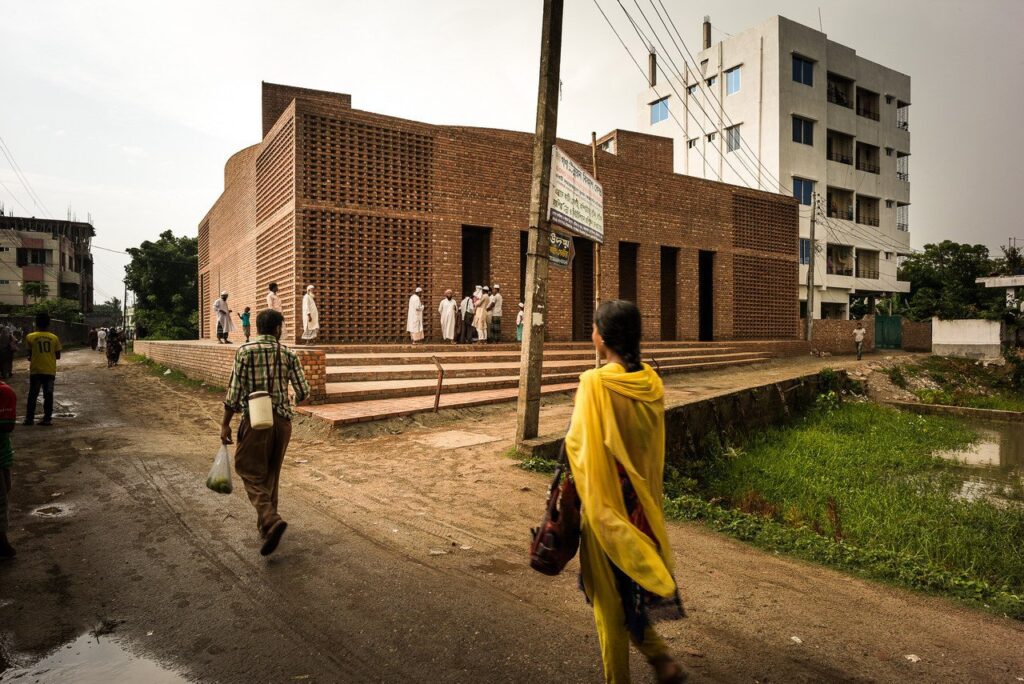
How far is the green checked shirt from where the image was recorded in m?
3.89

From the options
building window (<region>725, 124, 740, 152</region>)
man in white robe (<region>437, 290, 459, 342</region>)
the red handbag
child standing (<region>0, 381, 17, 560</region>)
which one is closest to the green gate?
building window (<region>725, 124, 740, 152</region>)

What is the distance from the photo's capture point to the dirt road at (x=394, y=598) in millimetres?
2607

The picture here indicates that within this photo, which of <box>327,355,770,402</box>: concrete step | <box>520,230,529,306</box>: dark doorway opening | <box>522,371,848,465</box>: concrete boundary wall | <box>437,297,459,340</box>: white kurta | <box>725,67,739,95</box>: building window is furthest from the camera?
<box>725,67,739,95</box>: building window

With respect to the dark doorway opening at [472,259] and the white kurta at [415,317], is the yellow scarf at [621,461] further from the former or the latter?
the dark doorway opening at [472,259]

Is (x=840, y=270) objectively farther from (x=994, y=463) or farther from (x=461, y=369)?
(x=461, y=369)

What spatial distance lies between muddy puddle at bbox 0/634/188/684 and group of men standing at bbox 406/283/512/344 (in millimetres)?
11212

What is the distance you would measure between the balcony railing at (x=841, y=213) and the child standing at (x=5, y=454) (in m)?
34.7

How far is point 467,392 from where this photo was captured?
10.2 meters

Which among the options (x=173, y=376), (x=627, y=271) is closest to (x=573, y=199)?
(x=173, y=376)

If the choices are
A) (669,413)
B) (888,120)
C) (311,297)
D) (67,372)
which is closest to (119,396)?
(311,297)

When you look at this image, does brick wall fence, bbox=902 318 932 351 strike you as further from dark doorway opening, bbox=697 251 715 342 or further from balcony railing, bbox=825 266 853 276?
dark doorway opening, bbox=697 251 715 342

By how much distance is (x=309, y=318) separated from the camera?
1249 cm

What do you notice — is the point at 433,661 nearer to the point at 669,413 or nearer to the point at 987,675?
the point at 987,675

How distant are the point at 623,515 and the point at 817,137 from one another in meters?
34.3
